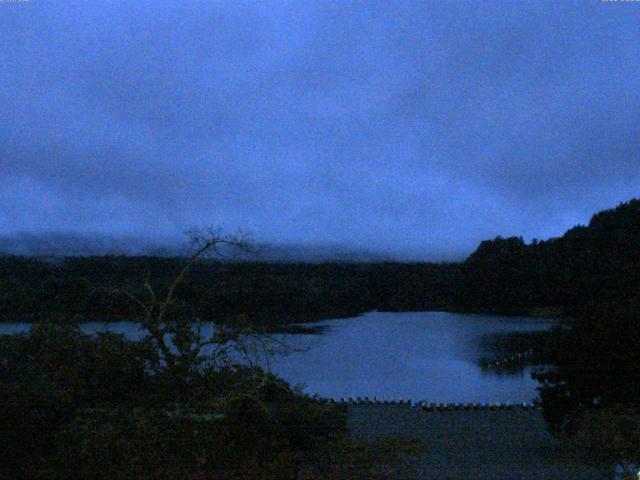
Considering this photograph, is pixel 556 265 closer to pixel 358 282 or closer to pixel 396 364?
pixel 358 282

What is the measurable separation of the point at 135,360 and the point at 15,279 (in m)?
6.51

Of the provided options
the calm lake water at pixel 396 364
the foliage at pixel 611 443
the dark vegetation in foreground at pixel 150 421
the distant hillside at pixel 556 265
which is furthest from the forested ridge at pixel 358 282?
the foliage at pixel 611 443

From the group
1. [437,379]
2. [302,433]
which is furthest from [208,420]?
[437,379]

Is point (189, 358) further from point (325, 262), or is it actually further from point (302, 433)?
point (325, 262)

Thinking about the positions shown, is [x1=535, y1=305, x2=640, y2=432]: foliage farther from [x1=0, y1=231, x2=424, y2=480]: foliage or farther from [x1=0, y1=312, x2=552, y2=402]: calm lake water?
[x1=0, y1=231, x2=424, y2=480]: foliage

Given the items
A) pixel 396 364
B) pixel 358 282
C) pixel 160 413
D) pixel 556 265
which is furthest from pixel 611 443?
pixel 556 265

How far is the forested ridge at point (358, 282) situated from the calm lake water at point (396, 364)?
688mm

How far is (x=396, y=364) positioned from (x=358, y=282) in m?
9.84

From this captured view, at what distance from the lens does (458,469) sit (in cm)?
816

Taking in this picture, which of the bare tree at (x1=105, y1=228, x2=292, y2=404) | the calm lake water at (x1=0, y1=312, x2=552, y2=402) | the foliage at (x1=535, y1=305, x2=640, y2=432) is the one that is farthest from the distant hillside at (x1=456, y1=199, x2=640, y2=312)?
the bare tree at (x1=105, y1=228, x2=292, y2=404)

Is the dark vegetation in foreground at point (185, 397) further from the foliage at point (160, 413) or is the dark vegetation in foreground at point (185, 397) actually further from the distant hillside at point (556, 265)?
the distant hillside at point (556, 265)

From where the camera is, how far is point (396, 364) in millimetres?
22594

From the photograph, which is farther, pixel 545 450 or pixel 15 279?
pixel 15 279

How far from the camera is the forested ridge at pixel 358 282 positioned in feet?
39.5
